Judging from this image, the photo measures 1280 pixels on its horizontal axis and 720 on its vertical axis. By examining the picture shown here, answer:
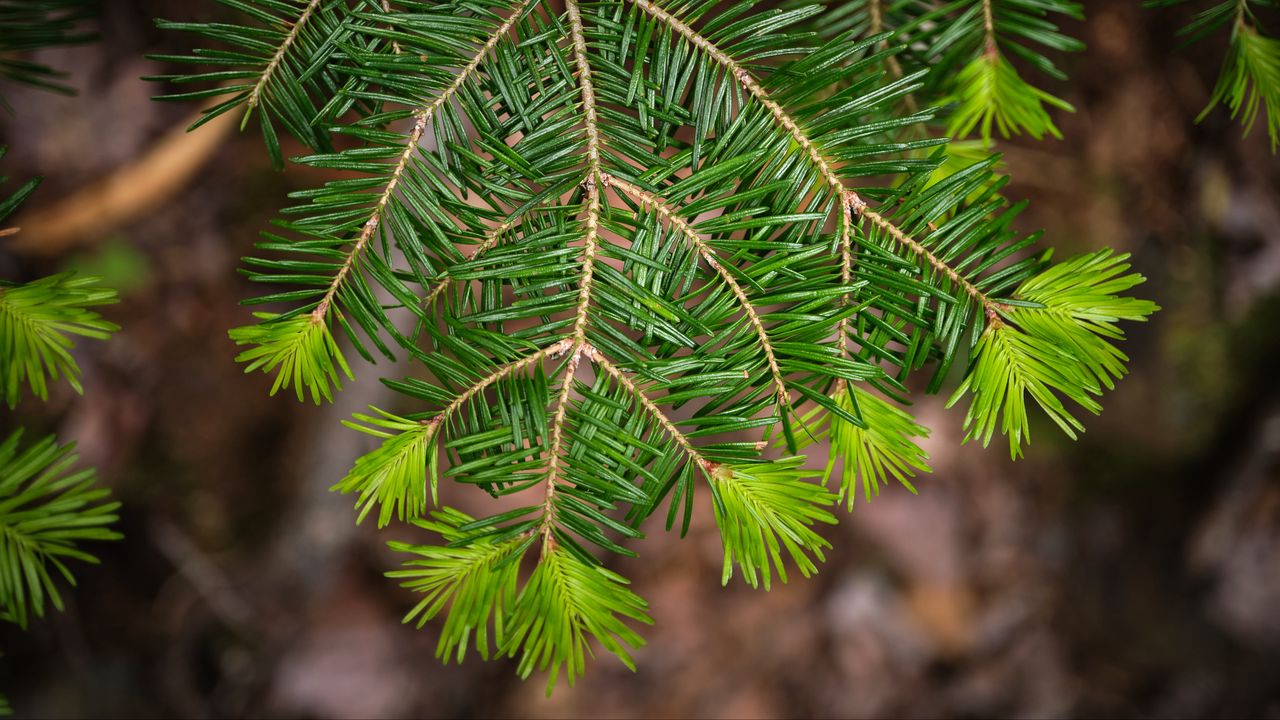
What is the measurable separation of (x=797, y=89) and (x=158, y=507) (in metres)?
2.18

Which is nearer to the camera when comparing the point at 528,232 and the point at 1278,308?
the point at 528,232

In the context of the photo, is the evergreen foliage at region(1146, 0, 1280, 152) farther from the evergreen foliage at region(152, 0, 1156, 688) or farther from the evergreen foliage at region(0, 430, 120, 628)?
the evergreen foliage at region(0, 430, 120, 628)

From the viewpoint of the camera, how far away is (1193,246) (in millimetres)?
1998

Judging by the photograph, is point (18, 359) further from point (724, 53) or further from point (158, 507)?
point (158, 507)

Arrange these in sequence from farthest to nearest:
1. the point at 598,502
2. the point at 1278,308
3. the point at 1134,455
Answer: the point at 1134,455
the point at 1278,308
the point at 598,502

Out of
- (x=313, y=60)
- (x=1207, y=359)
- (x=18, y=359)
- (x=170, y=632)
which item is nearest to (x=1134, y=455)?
(x=1207, y=359)

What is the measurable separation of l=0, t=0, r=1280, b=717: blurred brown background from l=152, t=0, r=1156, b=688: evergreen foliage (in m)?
1.33

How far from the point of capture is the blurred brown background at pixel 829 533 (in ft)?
6.21

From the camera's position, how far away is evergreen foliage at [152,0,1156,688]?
2.06 feet

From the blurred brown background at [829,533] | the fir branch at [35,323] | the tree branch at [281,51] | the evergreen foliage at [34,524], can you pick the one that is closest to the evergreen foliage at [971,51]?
the tree branch at [281,51]

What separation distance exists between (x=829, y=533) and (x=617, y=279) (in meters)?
1.75

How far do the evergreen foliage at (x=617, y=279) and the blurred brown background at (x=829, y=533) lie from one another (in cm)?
133

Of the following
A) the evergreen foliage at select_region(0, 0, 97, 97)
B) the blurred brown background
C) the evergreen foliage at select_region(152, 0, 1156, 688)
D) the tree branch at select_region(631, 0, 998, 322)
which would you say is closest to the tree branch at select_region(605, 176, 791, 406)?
the evergreen foliage at select_region(152, 0, 1156, 688)

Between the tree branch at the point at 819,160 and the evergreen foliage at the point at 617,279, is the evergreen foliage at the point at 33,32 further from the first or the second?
the tree branch at the point at 819,160
